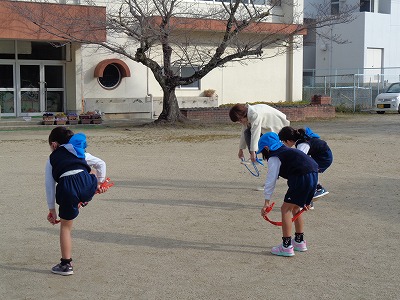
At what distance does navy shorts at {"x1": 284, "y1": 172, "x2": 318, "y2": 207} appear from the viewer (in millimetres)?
6098

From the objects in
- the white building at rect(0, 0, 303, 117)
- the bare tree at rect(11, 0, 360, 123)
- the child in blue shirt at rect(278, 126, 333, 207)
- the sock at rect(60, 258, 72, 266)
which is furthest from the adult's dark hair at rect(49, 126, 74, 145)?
the white building at rect(0, 0, 303, 117)

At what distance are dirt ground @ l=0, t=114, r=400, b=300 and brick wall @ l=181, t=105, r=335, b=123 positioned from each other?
10.2 m

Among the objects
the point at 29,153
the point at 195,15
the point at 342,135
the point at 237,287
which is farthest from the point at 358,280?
the point at 195,15

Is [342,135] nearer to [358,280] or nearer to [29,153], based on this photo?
[29,153]

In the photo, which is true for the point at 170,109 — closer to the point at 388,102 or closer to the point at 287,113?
the point at 287,113

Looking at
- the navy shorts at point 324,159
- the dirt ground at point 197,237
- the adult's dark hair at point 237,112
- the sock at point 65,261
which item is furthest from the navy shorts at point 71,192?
the navy shorts at point 324,159

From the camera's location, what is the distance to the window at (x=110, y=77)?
81.5 ft

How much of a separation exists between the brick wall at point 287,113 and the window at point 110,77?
3417mm

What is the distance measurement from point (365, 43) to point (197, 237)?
33.4 meters

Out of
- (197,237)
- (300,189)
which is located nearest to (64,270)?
(197,237)

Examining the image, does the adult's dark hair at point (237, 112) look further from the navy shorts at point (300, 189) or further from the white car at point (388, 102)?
the white car at point (388, 102)

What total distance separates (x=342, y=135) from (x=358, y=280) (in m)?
13.5

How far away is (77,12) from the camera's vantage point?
2211 cm

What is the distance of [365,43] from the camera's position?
37969 millimetres
